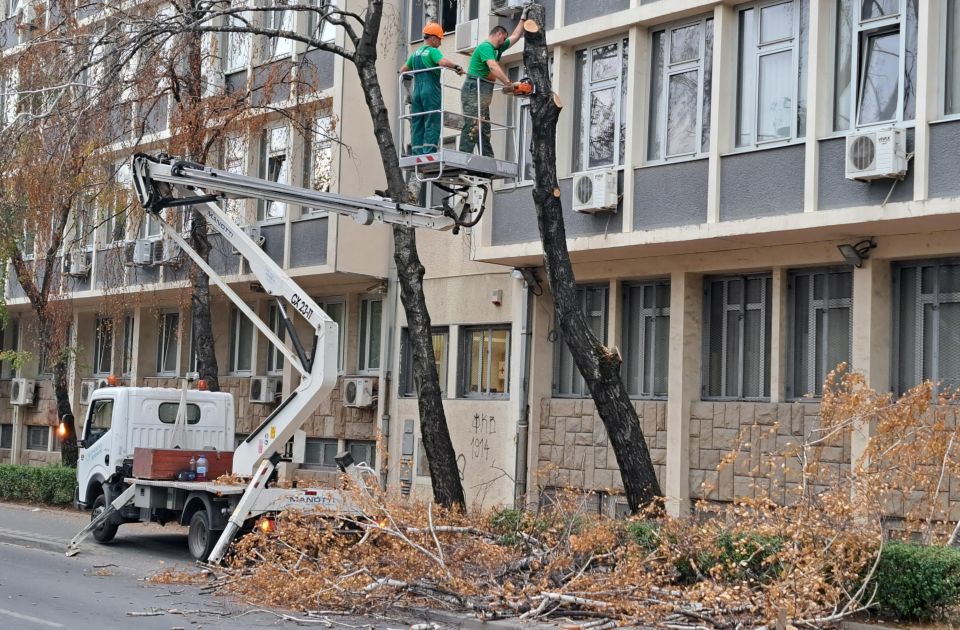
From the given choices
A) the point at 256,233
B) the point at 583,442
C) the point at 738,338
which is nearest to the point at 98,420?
the point at 256,233

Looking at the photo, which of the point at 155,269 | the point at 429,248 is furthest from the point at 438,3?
the point at 155,269

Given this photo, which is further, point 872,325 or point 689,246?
point 689,246

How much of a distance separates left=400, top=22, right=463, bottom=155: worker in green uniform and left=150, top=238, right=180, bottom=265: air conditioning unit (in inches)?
473

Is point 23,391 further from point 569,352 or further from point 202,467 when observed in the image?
point 569,352

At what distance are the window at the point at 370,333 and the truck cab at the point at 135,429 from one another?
17.3 feet

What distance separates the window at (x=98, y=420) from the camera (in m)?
20.3

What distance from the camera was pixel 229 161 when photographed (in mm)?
22703

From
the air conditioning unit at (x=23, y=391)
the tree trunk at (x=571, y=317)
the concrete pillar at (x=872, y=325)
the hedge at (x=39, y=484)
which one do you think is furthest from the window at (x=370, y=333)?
the air conditioning unit at (x=23, y=391)

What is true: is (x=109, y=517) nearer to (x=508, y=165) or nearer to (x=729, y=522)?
(x=508, y=165)

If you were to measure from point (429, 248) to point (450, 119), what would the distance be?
9.14 m

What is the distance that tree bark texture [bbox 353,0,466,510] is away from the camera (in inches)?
710

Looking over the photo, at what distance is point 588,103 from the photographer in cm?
2008

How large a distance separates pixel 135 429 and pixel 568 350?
267 inches

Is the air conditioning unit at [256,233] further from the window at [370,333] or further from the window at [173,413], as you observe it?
the window at [173,413]
